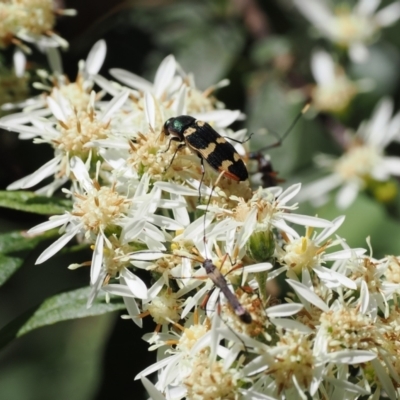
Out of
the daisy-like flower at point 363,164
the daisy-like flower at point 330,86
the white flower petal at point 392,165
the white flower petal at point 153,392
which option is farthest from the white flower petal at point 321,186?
the white flower petal at point 153,392

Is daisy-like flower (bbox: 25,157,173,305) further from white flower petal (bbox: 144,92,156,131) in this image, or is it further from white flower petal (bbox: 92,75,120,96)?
white flower petal (bbox: 92,75,120,96)

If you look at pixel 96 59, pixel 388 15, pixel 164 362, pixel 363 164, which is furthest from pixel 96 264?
pixel 388 15

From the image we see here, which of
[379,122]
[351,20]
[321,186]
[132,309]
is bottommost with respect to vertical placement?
[321,186]

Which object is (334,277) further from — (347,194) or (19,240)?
(347,194)

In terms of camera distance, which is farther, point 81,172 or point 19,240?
point 19,240

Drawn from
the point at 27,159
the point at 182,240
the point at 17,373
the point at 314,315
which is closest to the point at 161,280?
the point at 182,240

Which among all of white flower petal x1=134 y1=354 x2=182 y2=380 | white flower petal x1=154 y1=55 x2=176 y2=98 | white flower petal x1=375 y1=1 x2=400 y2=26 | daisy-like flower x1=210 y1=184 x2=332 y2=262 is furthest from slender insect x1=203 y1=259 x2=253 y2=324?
white flower petal x1=375 y1=1 x2=400 y2=26
